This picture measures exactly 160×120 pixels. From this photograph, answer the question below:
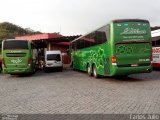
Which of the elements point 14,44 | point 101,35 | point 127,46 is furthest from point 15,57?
point 127,46

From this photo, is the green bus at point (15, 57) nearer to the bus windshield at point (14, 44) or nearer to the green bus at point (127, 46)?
the bus windshield at point (14, 44)

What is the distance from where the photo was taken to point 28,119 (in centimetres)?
768

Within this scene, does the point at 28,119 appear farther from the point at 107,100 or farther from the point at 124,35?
the point at 124,35

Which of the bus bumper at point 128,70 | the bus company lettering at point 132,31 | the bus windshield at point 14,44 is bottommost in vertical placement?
the bus bumper at point 128,70

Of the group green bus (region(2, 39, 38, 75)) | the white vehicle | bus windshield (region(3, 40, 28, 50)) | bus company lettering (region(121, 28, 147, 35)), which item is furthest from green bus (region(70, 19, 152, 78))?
the white vehicle

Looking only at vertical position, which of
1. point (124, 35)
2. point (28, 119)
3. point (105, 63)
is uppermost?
point (124, 35)

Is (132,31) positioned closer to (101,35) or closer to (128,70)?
(128,70)

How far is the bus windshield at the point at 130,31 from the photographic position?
1550 cm

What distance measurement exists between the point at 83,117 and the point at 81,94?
4209mm

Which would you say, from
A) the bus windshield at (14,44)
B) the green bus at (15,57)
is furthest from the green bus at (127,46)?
the bus windshield at (14,44)

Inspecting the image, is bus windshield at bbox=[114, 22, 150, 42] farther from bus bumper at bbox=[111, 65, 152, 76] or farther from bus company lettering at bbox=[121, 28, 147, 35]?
bus bumper at bbox=[111, 65, 152, 76]

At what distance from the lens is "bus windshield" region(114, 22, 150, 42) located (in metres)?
15.5

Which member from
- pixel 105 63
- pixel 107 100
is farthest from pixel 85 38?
pixel 107 100

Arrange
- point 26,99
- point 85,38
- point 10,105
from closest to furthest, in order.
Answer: point 10,105, point 26,99, point 85,38
